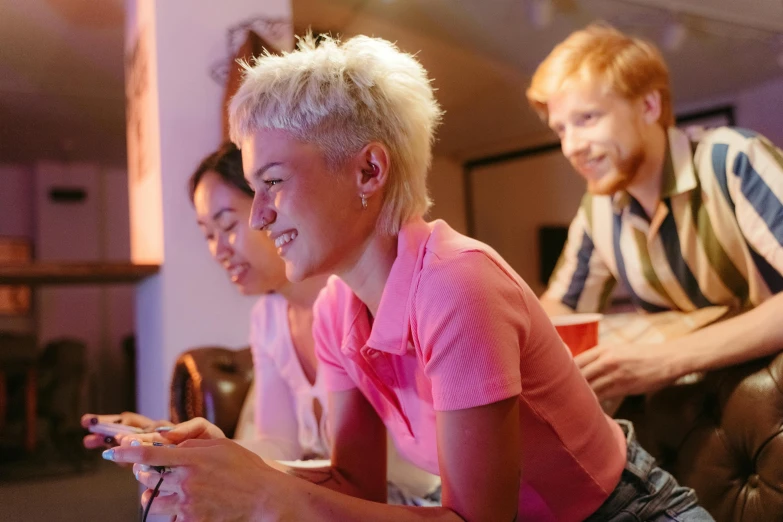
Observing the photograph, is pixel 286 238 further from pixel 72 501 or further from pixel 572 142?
pixel 72 501

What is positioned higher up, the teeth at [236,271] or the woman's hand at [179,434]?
the teeth at [236,271]

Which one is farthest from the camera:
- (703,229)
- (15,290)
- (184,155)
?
(15,290)

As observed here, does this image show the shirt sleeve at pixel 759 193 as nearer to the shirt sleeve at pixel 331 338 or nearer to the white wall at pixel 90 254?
the shirt sleeve at pixel 331 338

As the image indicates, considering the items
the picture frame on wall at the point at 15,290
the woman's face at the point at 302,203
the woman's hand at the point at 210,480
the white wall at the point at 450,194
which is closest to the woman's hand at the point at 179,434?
the woman's hand at the point at 210,480

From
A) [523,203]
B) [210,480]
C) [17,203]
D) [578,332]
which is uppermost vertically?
[17,203]

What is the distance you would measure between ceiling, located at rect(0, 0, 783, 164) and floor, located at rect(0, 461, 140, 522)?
3.12ft

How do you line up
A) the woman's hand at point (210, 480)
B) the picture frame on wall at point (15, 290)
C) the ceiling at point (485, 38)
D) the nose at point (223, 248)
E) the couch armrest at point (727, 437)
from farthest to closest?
1. the picture frame on wall at point (15, 290)
2. the ceiling at point (485, 38)
3. the nose at point (223, 248)
4. the couch armrest at point (727, 437)
5. the woman's hand at point (210, 480)

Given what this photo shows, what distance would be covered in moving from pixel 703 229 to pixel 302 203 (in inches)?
32.3

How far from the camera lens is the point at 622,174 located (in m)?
1.21

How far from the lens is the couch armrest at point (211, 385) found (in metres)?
1.25

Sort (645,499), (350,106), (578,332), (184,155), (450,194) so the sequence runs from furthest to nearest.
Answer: (450,194) < (184,155) < (578,332) < (645,499) < (350,106)

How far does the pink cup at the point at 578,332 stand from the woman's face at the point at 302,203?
16.2 inches

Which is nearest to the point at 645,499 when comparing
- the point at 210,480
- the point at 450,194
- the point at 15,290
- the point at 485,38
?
the point at 210,480

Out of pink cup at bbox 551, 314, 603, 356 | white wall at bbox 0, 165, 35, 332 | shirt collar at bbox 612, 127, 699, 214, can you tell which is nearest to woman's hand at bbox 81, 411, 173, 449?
pink cup at bbox 551, 314, 603, 356
